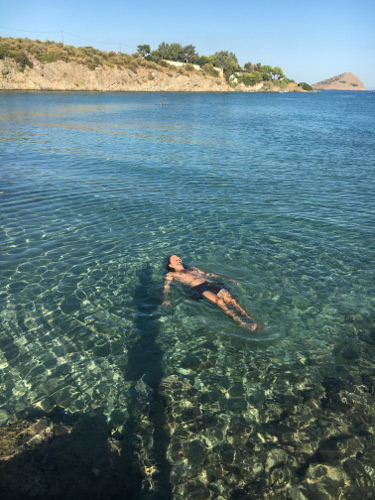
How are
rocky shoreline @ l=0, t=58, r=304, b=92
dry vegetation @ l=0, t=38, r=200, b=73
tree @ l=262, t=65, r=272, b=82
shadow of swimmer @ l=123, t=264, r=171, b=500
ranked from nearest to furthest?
shadow of swimmer @ l=123, t=264, r=171, b=500 < rocky shoreline @ l=0, t=58, r=304, b=92 < dry vegetation @ l=0, t=38, r=200, b=73 < tree @ l=262, t=65, r=272, b=82

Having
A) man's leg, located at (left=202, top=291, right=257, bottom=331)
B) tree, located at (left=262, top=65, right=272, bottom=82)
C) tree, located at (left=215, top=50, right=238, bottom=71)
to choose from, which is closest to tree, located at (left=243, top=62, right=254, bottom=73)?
tree, located at (left=262, top=65, right=272, bottom=82)

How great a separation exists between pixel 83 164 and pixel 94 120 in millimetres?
25697

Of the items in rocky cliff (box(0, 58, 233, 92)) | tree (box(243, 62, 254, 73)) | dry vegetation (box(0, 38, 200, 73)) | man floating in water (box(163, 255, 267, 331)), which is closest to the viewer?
man floating in water (box(163, 255, 267, 331))

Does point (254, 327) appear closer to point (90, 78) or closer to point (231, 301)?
point (231, 301)

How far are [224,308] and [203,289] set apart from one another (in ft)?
3.04

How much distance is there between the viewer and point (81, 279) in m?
10.1

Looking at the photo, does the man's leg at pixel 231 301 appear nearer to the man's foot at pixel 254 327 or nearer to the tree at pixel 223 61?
the man's foot at pixel 254 327

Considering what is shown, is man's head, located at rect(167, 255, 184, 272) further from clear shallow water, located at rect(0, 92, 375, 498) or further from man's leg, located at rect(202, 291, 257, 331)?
man's leg, located at rect(202, 291, 257, 331)

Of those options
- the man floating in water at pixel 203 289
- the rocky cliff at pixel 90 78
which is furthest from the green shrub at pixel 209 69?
the man floating in water at pixel 203 289

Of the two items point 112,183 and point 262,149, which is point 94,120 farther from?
point 112,183

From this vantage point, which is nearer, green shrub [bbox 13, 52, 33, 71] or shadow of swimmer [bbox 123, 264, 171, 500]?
shadow of swimmer [bbox 123, 264, 171, 500]

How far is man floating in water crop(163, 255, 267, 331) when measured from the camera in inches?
337

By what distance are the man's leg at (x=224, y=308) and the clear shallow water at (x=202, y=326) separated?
18 centimetres

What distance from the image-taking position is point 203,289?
9.36 m
